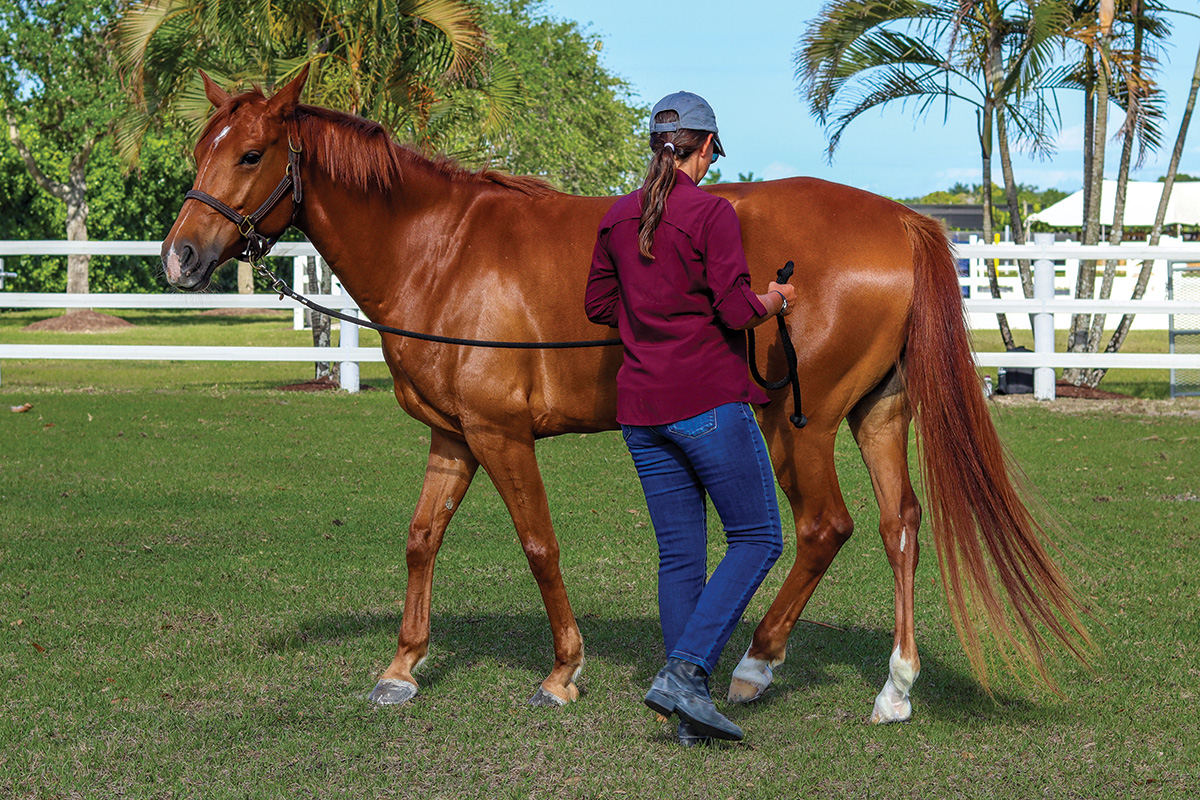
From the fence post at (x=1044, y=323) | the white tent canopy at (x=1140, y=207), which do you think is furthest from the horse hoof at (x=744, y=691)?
the white tent canopy at (x=1140, y=207)

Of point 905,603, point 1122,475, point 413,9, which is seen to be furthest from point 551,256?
point 413,9

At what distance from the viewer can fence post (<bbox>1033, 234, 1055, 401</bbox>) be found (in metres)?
13.0

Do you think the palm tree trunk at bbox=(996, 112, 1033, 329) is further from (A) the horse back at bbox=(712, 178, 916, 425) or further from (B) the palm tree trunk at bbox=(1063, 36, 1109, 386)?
(A) the horse back at bbox=(712, 178, 916, 425)

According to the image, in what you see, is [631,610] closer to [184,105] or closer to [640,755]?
[640,755]

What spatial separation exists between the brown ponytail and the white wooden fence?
829cm

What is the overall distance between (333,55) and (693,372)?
12.1 m

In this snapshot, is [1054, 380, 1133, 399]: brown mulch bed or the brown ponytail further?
[1054, 380, 1133, 399]: brown mulch bed

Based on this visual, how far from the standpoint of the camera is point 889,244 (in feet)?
14.5

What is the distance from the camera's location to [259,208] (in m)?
4.32

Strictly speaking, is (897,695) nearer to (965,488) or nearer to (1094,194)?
(965,488)

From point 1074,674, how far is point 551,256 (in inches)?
102

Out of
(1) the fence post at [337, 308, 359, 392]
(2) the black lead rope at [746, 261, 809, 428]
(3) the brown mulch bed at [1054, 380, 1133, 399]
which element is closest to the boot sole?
(2) the black lead rope at [746, 261, 809, 428]

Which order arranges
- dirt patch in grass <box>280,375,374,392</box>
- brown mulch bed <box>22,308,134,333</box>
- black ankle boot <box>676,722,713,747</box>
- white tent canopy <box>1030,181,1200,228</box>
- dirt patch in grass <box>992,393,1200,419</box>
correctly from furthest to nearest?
white tent canopy <box>1030,181,1200,228</box>
brown mulch bed <box>22,308,134,333</box>
dirt patch in grass <box>280,375,374,392</box>
dirt patch in grass <box>992,393,1200,419</box>
black ankle boot <box>676,722,713,747</box>

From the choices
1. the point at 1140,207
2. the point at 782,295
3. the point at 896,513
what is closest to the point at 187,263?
the point at 782,295
